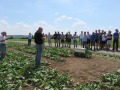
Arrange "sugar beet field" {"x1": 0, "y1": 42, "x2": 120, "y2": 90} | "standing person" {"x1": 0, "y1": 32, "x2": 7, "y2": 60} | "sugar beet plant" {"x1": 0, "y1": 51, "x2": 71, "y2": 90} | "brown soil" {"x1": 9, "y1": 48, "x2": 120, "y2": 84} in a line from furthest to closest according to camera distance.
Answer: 1. "standing person" {"x1": 0, "y1": 32, "x2": 7, "y2": 60}
2. "brown soil" {"x1": 9, "y1": 48, "x2": 120, "y2": 84}
3. "sugar beet field" {"x1": 0, "y1": 42, "x2": 120, "y2": 90}
4. "sugar beet plant" {"x1": 0, "y1": 51, "x2": 71, "y2": 90}

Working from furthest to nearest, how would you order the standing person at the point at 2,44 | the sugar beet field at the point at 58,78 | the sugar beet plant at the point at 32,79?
the standing person at the point at 2,44, the sugar beet field at the point at 58,78, the sugar beet plant at the point at 32,79

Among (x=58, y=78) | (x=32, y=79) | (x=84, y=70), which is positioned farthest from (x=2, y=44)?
Result: (x=58, y=78)

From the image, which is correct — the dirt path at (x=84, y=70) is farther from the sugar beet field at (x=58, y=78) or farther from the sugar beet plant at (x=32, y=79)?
the sugar beet plant at (x=32, y=79)

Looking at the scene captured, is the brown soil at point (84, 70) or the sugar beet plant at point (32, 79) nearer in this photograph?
the sugar beet plant at point (32, 79)

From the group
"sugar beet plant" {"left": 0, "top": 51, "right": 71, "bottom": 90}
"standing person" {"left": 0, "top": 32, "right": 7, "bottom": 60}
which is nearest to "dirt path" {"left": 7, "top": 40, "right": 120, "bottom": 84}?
"sugar beet plant" {"left": 0, "top": 51, "right": 71, "bottom": 90}

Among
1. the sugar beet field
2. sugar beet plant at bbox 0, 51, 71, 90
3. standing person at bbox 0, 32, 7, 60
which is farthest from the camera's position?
standing person at bbox 0, 32, 7, 60

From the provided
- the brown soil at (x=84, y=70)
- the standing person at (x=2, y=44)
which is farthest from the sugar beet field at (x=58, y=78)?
the standing person at (x=2, y=44)

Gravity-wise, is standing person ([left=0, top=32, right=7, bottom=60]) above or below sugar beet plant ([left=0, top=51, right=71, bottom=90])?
above

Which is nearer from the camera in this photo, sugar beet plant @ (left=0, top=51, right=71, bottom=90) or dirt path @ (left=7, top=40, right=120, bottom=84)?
sugar beet plant @ (left=0, top=51, right=71, bottom=90)

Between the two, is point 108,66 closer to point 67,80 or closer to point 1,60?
point 67,80

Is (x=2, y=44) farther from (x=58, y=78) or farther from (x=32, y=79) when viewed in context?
(x=58, y=78)

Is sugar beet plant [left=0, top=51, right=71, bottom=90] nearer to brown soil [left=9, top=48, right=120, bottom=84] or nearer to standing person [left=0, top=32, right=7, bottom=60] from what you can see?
brown soil [left=9, top=48, right=120, bottom=84]

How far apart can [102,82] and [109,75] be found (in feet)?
4.03

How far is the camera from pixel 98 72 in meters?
14.1
